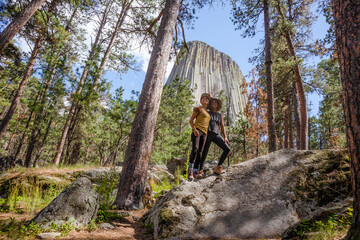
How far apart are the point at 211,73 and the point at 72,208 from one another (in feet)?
227

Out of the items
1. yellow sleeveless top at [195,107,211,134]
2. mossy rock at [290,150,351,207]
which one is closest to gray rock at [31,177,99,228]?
yellow sleeveless top at [195,107,211,134]

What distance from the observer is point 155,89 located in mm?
4312

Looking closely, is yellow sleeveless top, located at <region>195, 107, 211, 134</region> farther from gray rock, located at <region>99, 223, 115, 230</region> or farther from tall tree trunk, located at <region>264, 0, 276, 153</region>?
tall tree trunk, located at <region>264, 0, 276, 153</region>

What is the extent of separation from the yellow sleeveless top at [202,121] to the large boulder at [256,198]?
115 centimetres

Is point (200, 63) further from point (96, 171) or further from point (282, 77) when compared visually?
point (96, 171)

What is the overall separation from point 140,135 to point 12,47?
11549 mm

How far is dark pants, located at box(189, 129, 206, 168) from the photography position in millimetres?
4043

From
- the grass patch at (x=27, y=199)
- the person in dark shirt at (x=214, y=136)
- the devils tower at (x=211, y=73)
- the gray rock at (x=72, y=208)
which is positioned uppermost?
the devils tower at (x=211, y=73)

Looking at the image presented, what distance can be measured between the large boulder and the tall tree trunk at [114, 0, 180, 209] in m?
0.87

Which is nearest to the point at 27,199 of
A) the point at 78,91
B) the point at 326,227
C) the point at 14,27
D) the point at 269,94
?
the point at 14,27

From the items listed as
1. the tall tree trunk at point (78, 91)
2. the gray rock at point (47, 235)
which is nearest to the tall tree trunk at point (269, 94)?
the gray rock at point (47, 235)

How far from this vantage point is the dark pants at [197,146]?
404cm

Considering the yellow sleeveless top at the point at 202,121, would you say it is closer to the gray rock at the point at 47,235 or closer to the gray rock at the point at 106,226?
the gray rock at the point at 106,226

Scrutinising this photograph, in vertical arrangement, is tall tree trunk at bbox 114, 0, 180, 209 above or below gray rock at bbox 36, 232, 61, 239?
above
